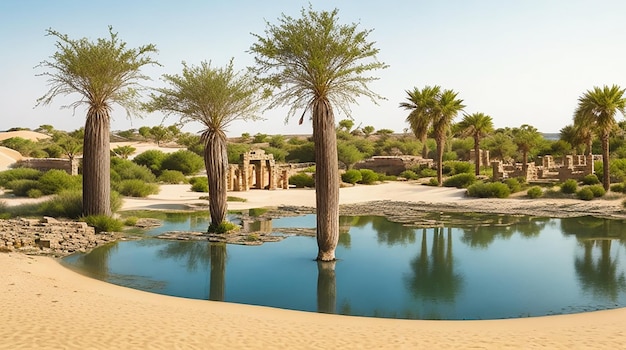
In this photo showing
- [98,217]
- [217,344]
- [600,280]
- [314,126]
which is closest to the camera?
[217,344]

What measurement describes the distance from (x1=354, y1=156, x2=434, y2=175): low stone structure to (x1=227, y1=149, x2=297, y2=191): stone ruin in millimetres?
9000

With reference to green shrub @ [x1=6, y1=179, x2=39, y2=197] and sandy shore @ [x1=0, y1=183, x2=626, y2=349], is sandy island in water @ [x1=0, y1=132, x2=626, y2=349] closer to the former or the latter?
sandy shore @ [x1=0, y1=183, x2=626, y2=349]

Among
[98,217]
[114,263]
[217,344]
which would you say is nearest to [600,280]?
[217,344]

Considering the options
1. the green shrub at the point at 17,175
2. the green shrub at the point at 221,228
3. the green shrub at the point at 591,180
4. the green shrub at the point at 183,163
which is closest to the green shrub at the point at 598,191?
the green shrub at the point at 591,180

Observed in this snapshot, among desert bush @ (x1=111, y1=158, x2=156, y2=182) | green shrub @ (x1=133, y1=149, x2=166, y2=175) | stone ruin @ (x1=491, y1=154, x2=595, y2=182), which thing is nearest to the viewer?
stone ruin @ (x1=491, y1=154, x2=595, y2=182)

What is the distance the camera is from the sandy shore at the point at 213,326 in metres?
6.48

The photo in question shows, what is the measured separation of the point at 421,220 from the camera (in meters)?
20.8

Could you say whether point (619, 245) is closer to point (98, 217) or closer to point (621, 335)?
point (621, 335)

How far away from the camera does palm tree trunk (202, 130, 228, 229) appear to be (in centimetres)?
1706

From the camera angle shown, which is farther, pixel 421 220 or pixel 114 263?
pixel 421 220

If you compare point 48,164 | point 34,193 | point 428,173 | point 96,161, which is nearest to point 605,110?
point 428,173

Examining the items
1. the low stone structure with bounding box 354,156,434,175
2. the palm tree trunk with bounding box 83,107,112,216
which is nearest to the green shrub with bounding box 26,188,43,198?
the palm tree trunk with bounding box 83,107,112,216

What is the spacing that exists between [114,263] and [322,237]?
16.5ft

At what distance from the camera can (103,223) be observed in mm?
17516
